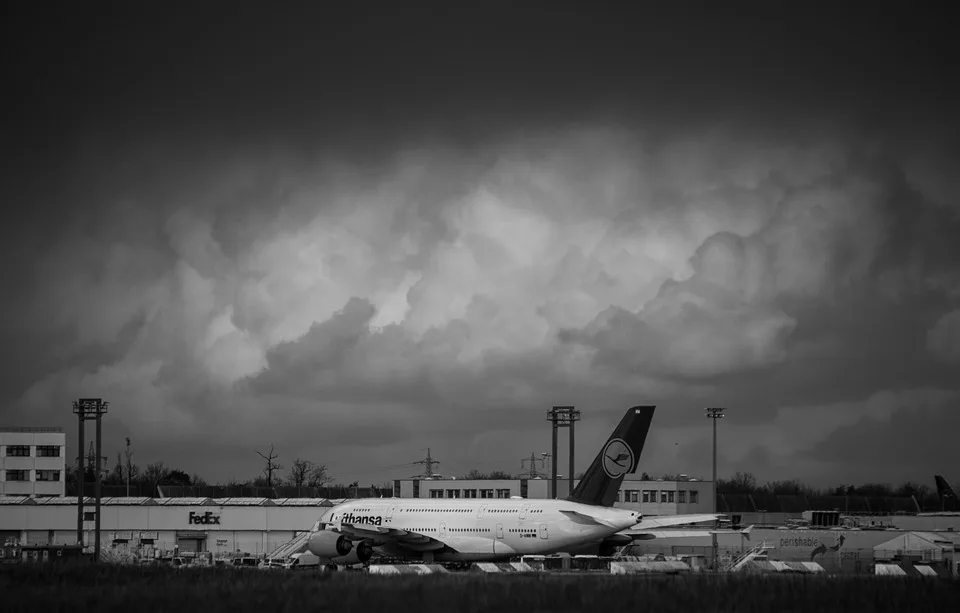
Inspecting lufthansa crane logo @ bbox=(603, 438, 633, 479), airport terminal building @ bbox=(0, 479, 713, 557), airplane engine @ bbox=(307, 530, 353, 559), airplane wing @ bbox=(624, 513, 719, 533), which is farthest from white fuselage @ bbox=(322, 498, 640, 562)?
Answer: airport terminal building @ bbox=(0, 479, 713, 557)

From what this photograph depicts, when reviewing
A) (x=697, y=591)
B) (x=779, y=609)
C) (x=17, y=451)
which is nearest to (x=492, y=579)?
(x=697, y=591)

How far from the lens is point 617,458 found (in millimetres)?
76750

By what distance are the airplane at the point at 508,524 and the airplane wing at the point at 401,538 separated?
64 mm

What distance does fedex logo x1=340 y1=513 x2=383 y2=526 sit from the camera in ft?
274

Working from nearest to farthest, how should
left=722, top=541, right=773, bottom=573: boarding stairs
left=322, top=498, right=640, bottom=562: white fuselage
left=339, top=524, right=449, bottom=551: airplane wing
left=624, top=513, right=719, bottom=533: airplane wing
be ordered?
1. left=722, top=541, right=773, bottom=573: boarding stairs
2. left=624, top=513, right=719, bottom=533: airplane wing
3. left=322, top=498, right=640, bottom=562: white fuselage
4. left=339, top=524, right=449, bottom=551: airplane wing

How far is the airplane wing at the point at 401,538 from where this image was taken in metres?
79.9

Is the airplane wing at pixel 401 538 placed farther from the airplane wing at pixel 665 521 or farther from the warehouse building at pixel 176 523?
the warehouse building at pixel 176 523

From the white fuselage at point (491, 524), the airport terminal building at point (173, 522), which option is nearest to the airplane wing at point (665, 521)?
the white fuselage at point (491, 524)

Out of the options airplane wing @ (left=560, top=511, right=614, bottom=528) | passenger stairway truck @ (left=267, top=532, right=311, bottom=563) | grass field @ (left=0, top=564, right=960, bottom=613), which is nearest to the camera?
grass field @ (left=0, top=564, right=960, bottom=613)

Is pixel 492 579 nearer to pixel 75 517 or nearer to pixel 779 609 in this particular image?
pixel 779 609

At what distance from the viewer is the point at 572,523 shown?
2990 inches

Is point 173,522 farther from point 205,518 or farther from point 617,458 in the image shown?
point 617,458

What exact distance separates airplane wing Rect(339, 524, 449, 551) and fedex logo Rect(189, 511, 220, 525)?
35645 millimetres

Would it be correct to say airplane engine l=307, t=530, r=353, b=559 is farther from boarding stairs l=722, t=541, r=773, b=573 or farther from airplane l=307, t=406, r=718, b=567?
boarding stairs l=722, t=541, r=773, b=573
